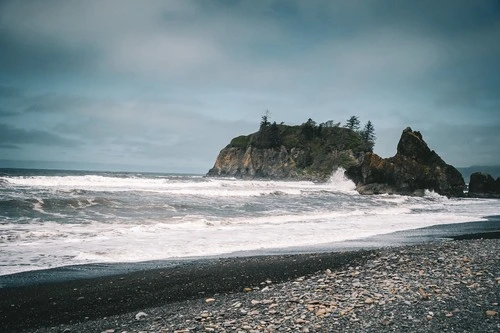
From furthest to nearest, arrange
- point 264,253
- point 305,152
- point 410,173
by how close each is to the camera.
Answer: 1. point 305,152
2. point 410,173
3. point 264,253

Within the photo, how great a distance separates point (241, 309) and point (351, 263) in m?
4.35

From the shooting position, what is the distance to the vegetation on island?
347ft

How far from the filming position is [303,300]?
612 centimetres

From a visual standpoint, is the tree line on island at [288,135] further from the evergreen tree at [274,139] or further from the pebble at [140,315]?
the pebble at [140,315]

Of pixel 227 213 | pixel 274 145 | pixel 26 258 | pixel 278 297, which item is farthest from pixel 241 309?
pixel 274 145

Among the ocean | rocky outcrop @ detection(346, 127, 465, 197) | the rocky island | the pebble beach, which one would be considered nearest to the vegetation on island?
the rocky island

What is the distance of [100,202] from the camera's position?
2414 centimetres

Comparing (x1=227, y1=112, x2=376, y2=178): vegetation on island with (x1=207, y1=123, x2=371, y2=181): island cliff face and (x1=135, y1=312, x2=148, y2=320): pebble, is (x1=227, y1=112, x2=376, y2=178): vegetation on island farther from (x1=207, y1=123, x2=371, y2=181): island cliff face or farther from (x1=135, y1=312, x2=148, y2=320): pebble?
(x1=135, y1=312, x2=148, y2=320): pebble

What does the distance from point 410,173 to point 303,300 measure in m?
50.8

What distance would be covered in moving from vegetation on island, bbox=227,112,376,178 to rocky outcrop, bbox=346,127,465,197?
150 ft

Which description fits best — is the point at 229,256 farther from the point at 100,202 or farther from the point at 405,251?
the point at 100,202

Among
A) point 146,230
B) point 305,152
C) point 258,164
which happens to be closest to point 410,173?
point 146,230

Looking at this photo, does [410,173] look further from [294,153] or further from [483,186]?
[294,153]

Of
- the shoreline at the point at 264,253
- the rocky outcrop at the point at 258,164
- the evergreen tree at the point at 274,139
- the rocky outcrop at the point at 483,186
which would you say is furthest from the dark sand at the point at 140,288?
the evergreen tree at the point at 274,139
